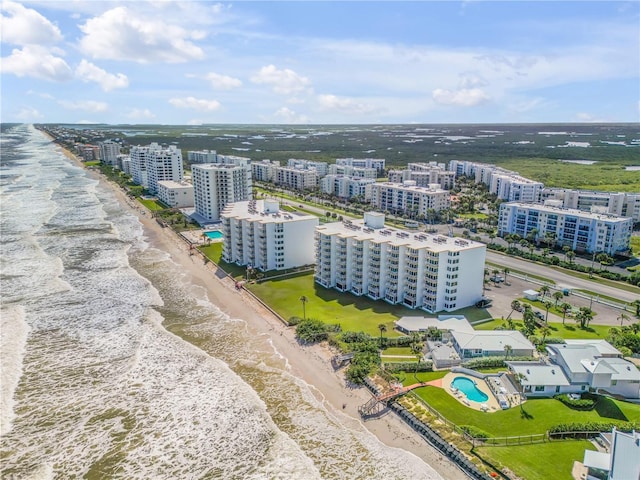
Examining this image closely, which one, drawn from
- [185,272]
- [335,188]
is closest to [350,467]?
[185,272]

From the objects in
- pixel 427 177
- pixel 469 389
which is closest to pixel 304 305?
pixel 469 389

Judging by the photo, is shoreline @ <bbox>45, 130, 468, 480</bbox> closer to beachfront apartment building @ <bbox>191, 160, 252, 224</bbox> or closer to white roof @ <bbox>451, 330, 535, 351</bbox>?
white roof @ <bbox>451, 330, 535, 351</bbox>

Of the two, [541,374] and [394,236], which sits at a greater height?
[394,236]

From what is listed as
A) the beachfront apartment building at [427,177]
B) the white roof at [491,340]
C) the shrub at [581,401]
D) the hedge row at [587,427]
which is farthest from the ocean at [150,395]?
the beachfront apartment building at [427,177]

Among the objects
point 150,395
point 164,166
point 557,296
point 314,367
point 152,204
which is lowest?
point 150,395

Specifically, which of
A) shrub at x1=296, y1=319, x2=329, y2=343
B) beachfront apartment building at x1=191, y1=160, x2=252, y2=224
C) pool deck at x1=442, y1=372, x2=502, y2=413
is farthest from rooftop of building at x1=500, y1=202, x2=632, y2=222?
shrub at x1=296, y1=319, x2=329, y2=343

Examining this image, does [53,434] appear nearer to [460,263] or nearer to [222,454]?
[222,454]

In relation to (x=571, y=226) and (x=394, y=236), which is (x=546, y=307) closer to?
(x=394, y=236)
